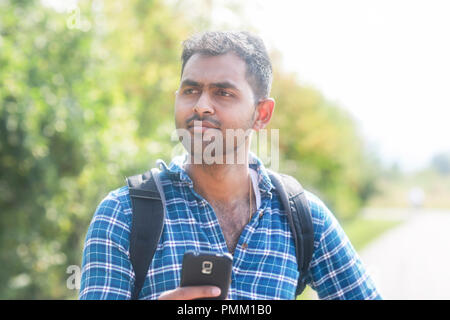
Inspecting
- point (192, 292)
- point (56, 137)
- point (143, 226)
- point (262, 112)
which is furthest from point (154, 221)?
point (56, 137)

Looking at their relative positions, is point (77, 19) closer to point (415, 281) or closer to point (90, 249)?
point (90, 249)

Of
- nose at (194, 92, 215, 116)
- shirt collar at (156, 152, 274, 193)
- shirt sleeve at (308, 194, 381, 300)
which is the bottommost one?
shirt sleeve at (308, 194, 381, 300)

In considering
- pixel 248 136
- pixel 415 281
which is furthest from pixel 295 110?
pixel 248 136

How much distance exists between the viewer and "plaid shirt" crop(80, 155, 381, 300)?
67.5 inches

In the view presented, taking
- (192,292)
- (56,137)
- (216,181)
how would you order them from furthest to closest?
(56,137), (216,181), (192,292)

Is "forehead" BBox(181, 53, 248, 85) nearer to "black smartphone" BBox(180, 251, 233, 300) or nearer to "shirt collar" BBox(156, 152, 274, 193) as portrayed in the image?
"shirt collar" BBox(156, 152, 274, 193)

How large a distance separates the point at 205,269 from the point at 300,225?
554mm

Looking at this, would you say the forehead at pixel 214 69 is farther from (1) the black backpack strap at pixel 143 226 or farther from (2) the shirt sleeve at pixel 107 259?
(2) the shirt sleeve at pixel 107 259

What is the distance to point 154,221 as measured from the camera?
1776 mm

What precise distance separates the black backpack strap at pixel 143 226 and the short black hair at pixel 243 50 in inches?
23.6

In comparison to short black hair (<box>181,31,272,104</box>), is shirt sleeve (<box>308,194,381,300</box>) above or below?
below

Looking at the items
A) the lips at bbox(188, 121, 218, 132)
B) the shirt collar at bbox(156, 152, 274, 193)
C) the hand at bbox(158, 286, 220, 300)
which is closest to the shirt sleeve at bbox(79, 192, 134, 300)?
the hand at bbox(158, 286, 220, 300)

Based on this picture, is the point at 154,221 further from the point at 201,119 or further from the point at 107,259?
the point at 201,119

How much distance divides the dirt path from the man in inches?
232
